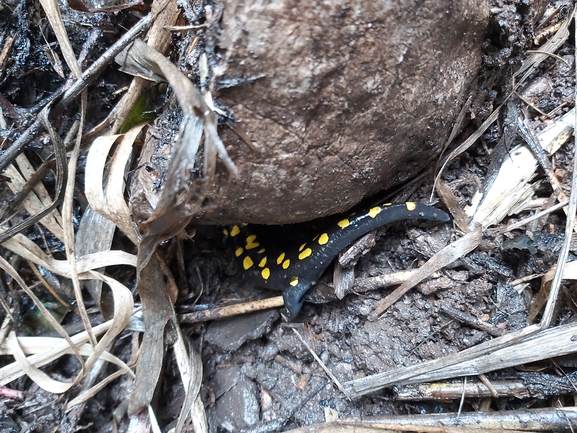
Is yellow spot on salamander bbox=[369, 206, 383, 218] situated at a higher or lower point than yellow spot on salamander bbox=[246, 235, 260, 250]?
higher

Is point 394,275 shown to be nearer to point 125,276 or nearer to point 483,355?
point 483,355

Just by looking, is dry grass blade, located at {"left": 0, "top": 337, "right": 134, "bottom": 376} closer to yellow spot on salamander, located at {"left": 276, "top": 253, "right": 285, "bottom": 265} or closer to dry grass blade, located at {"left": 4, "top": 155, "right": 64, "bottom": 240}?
dry grass blade, located at {"left": 4, "top": 155, "right": 64, "bottom": 240}

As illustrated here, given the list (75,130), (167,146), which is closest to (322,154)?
(167,146)

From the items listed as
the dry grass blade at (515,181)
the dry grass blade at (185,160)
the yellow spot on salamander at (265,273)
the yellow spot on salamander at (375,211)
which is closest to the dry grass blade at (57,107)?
the dry grass blade at (185,160)

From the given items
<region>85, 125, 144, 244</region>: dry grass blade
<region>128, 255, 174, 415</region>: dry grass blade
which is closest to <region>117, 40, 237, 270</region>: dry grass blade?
<region>85, 125, 144, 244</region>: dry grass blade

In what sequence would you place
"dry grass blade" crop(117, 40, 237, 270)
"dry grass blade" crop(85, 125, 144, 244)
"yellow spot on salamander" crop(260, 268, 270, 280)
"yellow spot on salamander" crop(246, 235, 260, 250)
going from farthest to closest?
"yellow spot on salamander" crop(246, 235, 260, 250)
"yellow spot on salamander" crop(260, 268, 270, 280)
"dry grass blade" crop(85, 125, 144, 244)
"dry grass blade" crop(117, 40, 237, 270)

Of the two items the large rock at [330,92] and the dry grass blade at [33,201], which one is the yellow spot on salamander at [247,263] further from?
the dry grass blade at [33,201]

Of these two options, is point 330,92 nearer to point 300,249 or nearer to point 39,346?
point 300,249

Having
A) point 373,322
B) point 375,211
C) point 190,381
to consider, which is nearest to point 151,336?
point 190,381
